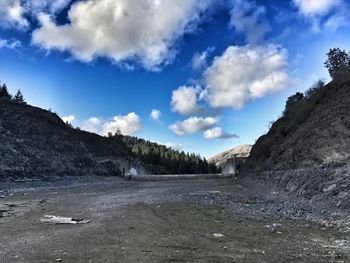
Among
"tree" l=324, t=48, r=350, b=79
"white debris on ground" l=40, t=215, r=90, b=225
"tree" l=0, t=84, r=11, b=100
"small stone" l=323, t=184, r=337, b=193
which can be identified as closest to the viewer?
"white debris on ground" l=40, t=215, r=90, b=225

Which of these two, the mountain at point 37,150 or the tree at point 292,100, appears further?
the tree at point 292,100

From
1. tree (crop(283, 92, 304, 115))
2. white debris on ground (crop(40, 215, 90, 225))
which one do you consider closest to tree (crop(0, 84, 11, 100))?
tree (crop(283, 92, 304, 115))

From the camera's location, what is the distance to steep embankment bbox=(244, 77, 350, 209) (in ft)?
58.7

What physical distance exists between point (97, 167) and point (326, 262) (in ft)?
192

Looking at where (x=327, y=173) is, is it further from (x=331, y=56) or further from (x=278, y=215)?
(x=331, y=56)

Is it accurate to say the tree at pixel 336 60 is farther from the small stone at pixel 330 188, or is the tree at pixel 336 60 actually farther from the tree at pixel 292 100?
the small stone at pixel 330 188

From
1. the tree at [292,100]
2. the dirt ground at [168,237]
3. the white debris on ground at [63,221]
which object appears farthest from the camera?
the tree at [292,100]

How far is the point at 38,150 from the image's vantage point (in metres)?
49.7

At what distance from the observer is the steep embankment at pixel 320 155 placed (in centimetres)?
1791

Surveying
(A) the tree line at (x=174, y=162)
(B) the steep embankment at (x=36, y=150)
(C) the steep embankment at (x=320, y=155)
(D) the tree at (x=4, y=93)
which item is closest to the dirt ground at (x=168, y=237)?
(C) the steep embankment at (x=320, y=155)

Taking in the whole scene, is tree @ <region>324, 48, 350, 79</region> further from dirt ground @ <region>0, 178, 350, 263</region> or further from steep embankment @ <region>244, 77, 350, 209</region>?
dirt ground @ <region>0, 178, 350, 263</region>

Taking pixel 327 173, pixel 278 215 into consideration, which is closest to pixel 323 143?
pixel 327 173

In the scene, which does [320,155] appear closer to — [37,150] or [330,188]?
[330,188]

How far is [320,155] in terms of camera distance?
22812 millimetres
